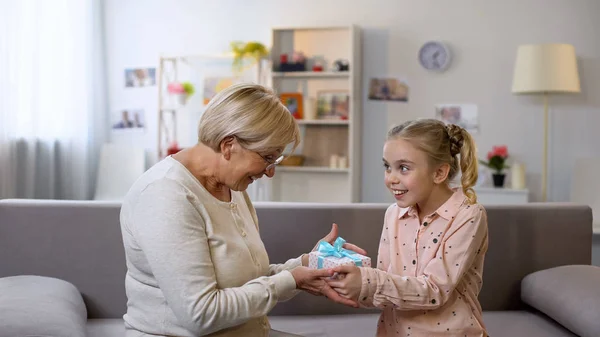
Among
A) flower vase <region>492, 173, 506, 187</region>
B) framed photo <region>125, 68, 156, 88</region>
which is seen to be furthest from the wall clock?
framed photo <region>125, 68, 156, 88</region>

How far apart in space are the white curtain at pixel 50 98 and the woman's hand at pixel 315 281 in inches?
138

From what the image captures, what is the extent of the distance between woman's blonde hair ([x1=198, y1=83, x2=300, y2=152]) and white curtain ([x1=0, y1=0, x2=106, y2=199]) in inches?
136

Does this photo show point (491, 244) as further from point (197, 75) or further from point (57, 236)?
point (197, 75)

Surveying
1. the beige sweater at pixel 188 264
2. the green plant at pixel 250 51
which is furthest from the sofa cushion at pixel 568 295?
the green plant at pixel 250 51

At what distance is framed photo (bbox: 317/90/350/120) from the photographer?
18.4 feet

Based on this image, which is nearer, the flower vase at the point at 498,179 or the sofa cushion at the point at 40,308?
the sofa cushion at the point at 40,308

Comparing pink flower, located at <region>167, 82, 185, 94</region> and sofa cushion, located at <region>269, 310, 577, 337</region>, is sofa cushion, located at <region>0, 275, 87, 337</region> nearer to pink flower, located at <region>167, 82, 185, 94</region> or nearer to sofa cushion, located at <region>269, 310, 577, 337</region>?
sofa cushion, located at <region>269, 310, 577, 337</region>

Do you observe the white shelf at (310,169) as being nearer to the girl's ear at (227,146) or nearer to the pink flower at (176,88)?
the pink flower at (176,88)

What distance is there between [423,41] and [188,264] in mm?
4594

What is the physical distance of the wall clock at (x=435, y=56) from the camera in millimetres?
5677

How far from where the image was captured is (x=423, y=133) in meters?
1.87

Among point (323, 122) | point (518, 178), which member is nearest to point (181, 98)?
point (323, 122)

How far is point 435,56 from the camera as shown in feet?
18.7

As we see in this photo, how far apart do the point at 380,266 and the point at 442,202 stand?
0.26 meters
